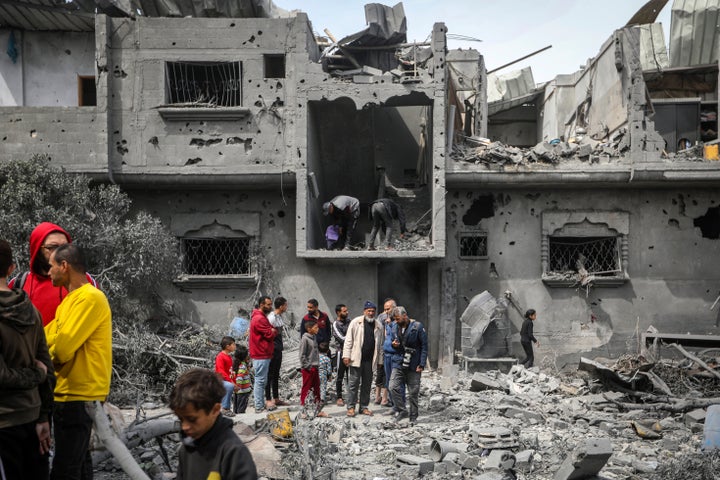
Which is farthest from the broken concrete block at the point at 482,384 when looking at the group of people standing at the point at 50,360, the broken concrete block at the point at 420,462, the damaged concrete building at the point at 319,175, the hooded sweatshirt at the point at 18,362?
the hooded sweatshirt at the point at 18,362

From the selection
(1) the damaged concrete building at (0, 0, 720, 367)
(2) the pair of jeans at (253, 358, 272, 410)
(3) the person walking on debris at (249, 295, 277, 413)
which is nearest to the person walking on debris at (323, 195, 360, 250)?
(1) the damaged concrete building at (0, 0, 720, 367)

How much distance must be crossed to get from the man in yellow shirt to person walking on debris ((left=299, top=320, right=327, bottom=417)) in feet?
17.8

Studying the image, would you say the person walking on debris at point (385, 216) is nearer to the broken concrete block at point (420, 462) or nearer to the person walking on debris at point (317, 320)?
the person walking on debris at point (317, 320)

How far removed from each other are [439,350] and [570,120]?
8727 mm

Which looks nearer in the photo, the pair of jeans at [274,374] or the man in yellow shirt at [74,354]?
the man in yellow shirt at [74,354]

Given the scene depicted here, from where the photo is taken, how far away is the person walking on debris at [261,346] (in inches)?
364

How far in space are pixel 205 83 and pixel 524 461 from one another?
34.1 ft

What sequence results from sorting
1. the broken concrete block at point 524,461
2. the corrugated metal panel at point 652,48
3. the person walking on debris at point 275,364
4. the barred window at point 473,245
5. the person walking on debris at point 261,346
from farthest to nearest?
the corrugated metal panel at point 652,48 < the barred window at point 473,245 < the person walking on debris at point 275,364 < the person walking on debris at point 261,346 < the broken concrete block at point 524,461

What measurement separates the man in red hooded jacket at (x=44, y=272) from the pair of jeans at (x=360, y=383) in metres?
5.67

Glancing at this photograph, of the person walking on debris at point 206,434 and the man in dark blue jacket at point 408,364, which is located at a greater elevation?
the person walking on debris at point 206,434

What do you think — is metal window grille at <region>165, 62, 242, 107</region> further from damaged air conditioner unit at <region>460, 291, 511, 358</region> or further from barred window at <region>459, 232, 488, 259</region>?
damaged air conditioner unit at <region>460, 291, 511, 358</region>

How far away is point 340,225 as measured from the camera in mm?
13961

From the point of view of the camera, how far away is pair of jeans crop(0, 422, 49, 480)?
347cm

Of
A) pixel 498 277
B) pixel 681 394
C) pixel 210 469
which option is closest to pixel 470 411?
pixel 681 394
